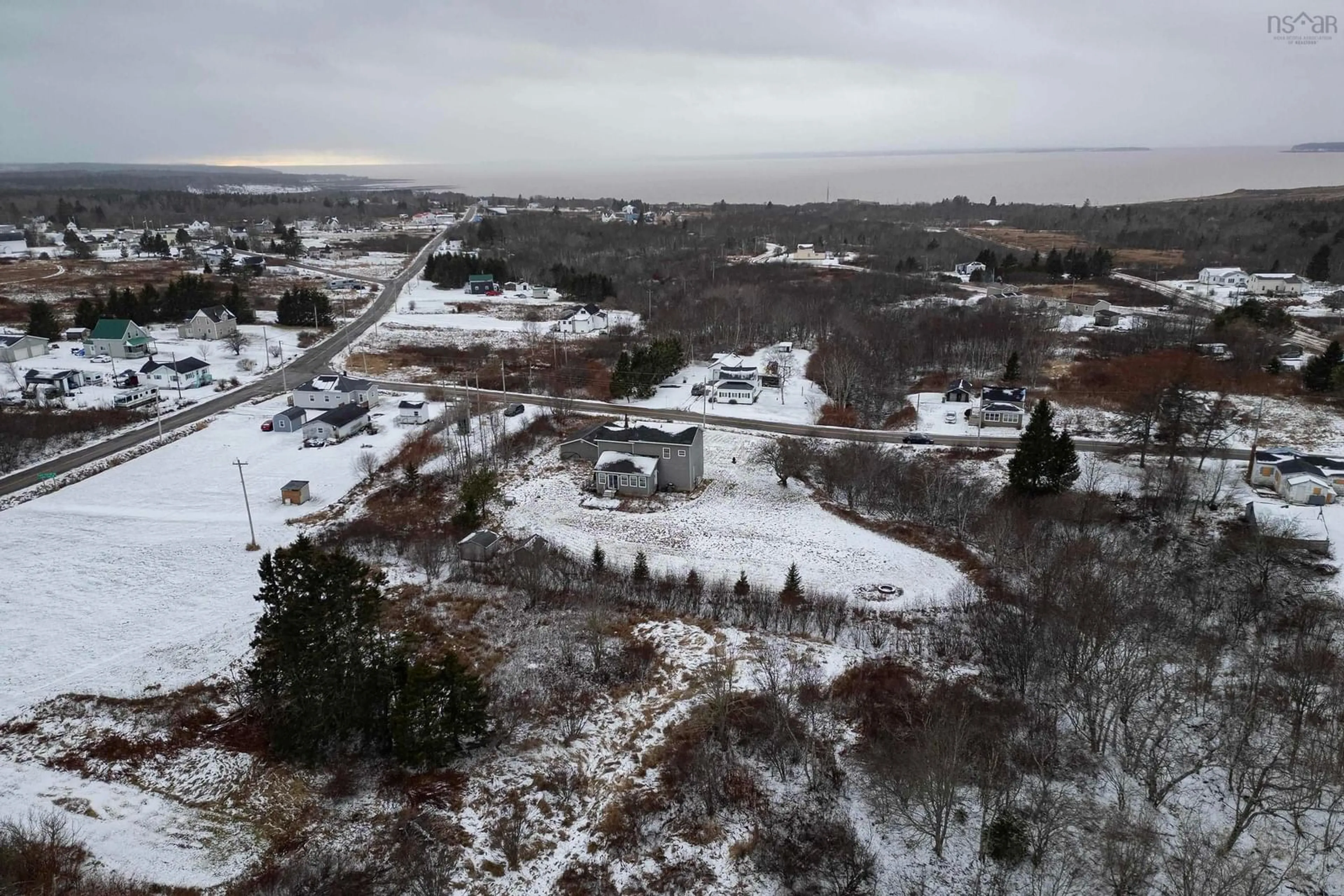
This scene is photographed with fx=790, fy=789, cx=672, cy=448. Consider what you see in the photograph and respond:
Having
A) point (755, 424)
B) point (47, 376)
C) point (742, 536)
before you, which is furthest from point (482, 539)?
point (47, 376)

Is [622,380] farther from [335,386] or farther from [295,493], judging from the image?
[295,493]

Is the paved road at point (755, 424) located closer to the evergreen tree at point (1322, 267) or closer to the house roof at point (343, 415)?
the house roof at point (343, 415)

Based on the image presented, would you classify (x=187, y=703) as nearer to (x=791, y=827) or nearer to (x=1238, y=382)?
(x=791, y=827)

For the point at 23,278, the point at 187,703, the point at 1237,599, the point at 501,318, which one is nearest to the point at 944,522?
the point at 1237,599

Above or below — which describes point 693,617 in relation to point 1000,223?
below

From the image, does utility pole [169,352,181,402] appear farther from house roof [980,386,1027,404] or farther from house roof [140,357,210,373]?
house roof [980,386,1027,404]

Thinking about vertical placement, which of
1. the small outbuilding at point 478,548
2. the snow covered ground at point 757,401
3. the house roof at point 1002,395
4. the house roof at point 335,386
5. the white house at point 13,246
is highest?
the white house at point 13,246

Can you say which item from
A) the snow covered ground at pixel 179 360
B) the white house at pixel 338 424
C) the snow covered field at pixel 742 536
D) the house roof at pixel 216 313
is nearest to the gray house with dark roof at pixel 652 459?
the snow covered field at pixel 742 536
